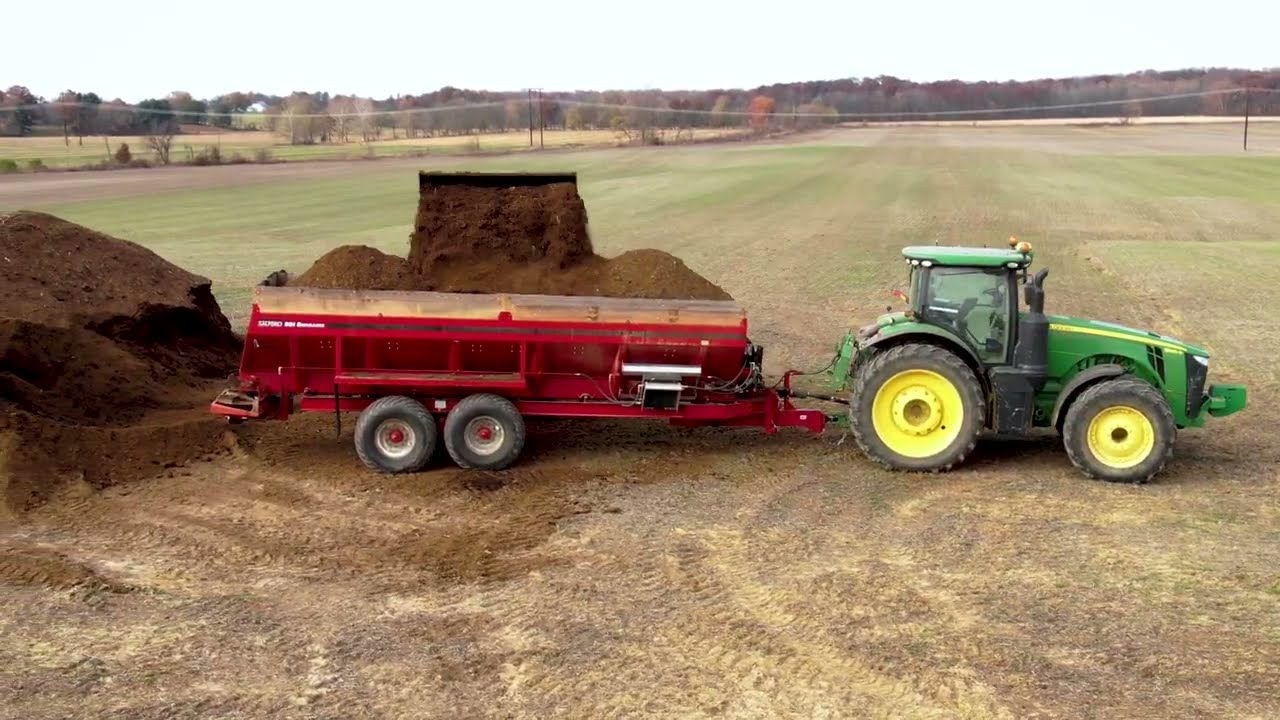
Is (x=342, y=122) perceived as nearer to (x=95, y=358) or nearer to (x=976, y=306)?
(x=95, y=358)

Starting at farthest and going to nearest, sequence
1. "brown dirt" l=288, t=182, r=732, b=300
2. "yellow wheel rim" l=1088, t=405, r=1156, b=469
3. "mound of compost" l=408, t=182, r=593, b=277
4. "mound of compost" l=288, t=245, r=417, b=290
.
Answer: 1. "mound of compost" l=408, t=182, r=593, b=277
2. "brown dirt" l=288, t=182, r=732, b=300
3. "mound of compost" l=288, t=245, r=417, b=290
4. "yellow wheel rim" l=1088, t=405, r=1156, b=469

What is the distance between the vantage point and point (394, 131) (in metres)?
118

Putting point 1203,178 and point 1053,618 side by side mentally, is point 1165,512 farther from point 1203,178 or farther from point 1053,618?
point 1203,178

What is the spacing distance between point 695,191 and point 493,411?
42.7 meters

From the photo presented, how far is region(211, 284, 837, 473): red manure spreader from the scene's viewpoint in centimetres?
1036

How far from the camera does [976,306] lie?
10445mm

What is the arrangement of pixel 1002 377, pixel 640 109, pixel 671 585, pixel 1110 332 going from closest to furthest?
pixel 671 585 < pixel 1002 377 < pixel 1110 332 < pixel 640 109

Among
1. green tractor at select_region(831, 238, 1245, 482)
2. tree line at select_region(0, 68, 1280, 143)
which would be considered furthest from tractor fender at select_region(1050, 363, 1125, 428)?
tree line at select_region(0, 68, 1280, 143)

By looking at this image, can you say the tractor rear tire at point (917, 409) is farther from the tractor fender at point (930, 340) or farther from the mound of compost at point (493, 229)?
the mound of compost at point (493, 229)

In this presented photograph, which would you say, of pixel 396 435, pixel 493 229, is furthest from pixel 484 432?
pixel 493 229

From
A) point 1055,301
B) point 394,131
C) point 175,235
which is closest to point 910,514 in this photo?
point 1055,301

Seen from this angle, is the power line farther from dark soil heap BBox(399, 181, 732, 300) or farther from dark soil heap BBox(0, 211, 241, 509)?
dark soil heap BBox(399, 181, 732, 300)

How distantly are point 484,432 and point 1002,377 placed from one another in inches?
191

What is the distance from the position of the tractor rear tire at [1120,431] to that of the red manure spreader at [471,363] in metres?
2.80
